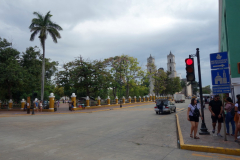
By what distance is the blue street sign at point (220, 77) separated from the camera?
6.88 meters

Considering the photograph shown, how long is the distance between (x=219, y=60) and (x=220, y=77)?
69cm

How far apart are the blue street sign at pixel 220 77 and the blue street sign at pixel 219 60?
20 cm

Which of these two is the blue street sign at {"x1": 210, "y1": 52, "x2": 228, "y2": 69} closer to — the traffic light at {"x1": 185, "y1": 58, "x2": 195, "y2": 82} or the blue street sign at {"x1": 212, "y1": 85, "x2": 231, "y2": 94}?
the blue street sign at {"x1": 212, "y1": 85, "x2": 231, "y2": 94}

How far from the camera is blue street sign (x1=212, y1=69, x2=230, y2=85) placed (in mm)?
6882

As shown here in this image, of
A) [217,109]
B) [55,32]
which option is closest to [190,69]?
[217,109]

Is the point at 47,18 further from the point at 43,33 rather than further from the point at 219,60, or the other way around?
the point at 219,60

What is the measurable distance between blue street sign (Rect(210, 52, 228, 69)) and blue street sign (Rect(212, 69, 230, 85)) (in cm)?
20

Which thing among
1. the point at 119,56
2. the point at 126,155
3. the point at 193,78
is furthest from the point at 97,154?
the point at 119,56

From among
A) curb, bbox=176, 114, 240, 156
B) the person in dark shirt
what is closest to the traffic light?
the person in dark shirt

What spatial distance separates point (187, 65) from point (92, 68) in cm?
2522

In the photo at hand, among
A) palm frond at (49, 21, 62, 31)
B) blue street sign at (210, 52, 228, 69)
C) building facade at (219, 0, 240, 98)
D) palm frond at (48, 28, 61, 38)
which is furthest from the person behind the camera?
palm frond at (49, 21, 62, 31)

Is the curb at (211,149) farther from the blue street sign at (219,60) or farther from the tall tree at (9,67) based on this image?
the tall tree at (9,67)

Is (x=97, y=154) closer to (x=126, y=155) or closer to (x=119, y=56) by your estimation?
(x=126, y=155)

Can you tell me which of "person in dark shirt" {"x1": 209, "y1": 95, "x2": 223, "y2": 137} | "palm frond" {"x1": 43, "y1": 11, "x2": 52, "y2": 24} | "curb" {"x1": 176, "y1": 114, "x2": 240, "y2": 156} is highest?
"palm frond" {"x1": 43, "y1": 11, "x2": 52, "y2": 24}
